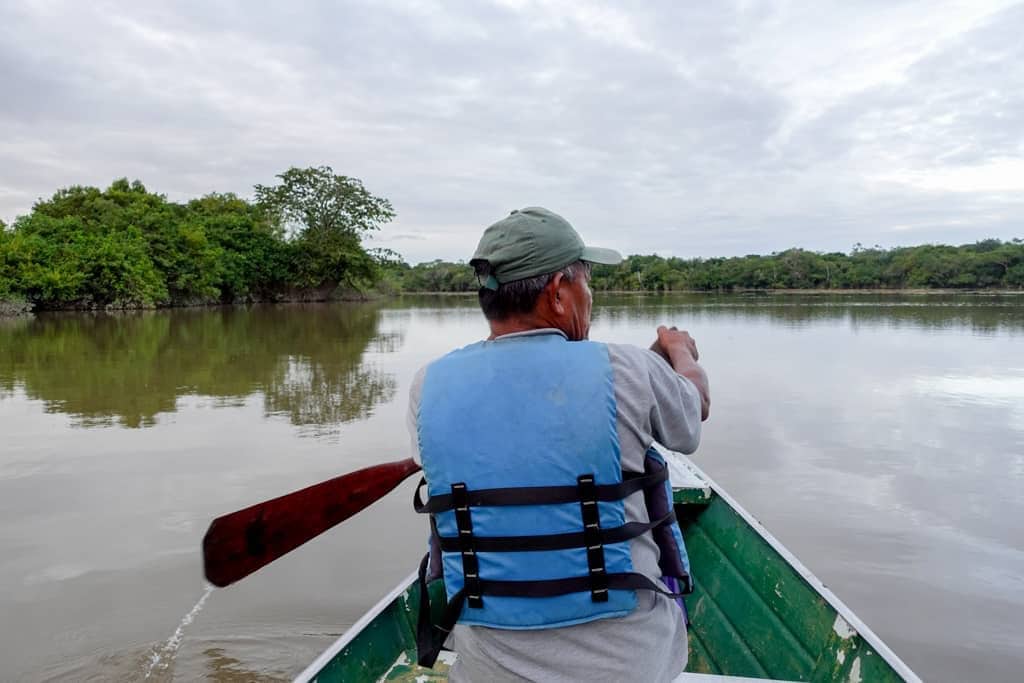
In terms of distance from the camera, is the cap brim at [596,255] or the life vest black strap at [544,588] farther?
the cap brim at [596,255]

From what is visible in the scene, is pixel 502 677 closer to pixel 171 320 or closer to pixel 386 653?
pixel 386 653

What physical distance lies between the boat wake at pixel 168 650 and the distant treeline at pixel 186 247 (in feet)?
88.0

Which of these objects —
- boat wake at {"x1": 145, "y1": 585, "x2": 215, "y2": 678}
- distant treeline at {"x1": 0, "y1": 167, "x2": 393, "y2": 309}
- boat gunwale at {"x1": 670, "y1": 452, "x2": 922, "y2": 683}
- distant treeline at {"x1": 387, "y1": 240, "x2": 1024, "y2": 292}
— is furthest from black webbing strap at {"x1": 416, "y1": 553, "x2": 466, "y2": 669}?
distant treeline at {"x1": 387, "y1": 240, "x2": 1024, "y2": 292}

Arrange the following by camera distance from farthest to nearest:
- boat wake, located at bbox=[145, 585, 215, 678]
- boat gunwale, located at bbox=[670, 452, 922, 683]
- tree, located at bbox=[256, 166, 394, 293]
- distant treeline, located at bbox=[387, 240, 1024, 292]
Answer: distant treeline, located at bbox=[387, 240, 1024, 292] → tree, located at bbox=[256, 166, 394, 293] → boat wake, located at bbox=[145, 585, 215, 678] → boat gunwale, located at bbox=[670, 452, 922, 683]

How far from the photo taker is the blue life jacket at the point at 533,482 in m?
1.24

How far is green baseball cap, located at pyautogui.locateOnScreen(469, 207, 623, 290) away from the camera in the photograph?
4.37 ft

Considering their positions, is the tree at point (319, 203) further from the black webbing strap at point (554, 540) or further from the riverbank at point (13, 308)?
the black webbing strap at point (554, 540)

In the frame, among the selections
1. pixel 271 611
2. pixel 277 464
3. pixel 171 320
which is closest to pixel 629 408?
pixel 271 611

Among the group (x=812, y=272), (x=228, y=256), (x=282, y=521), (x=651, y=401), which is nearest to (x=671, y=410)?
(x=651, y=401)

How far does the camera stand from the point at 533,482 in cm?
125

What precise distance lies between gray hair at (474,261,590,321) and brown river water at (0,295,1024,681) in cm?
248

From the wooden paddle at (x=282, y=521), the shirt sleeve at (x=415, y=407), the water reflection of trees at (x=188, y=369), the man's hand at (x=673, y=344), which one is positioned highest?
the man's hand at (x=673, y=344)

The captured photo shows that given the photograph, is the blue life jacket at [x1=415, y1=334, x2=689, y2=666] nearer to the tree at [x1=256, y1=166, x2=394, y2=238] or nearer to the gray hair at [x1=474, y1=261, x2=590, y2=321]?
the gray hair at [x1=474, y1=261, x2=590, y2=321]

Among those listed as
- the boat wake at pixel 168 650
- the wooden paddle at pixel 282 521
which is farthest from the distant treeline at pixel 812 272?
the wooden paddle at pixel 282 521
